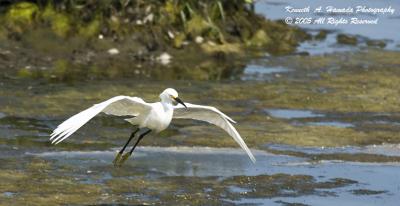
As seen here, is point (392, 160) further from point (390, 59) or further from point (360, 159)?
point (390, 59)

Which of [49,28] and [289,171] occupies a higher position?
[49,28]

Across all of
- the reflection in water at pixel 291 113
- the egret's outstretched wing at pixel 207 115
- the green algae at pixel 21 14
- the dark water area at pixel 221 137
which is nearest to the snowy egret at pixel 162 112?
the egret's outstretched wing at pixel 207 115

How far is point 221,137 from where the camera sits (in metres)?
15.0

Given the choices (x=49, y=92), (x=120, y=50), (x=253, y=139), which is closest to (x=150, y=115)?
(x=253, y=139)

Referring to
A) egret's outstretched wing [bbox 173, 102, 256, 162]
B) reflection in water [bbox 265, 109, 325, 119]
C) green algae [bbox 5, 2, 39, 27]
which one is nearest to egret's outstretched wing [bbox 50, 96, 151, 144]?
egret's outstretched wing [bbox 173, 102, 256, 162]

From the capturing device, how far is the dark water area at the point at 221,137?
11.8 meters

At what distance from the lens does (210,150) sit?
1403 cm

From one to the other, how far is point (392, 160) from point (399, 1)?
16.6 meters

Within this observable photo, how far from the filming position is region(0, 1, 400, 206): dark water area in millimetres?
11789

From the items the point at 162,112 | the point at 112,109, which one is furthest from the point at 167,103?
the point at 112,109

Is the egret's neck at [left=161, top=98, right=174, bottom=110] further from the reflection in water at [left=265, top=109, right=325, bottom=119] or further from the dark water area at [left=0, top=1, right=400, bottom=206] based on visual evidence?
the reflection in water at [left=265, top=109, right=325, bottom=119]

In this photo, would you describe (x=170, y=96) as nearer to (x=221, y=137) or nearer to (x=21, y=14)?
(x=221, y=137)

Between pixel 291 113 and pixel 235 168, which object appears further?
pixel 291 113

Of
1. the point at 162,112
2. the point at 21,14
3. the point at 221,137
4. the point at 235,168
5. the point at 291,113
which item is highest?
the point at 21,14
